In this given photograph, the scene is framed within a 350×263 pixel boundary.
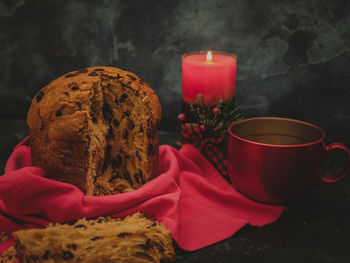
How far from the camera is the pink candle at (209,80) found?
130 centimetres

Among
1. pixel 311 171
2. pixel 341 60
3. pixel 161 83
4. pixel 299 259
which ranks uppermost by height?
pixel 341 60

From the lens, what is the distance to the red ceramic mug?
1.00 metres

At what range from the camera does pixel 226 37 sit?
5.10ft

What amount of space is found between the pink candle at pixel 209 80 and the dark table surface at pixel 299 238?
42 centimetres

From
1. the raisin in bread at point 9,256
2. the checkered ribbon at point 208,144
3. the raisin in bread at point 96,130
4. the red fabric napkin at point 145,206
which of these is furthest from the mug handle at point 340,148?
the raisin in bread at point 9,256

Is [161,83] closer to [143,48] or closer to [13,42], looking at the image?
Answer: [143,48]

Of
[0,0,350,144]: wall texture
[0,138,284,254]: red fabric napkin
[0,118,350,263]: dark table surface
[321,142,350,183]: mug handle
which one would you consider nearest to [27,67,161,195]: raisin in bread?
[0,138,284,254]: red fabric napkin

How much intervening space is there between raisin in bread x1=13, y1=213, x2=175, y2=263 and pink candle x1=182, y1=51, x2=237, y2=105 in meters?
0.52

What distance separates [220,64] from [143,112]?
0.37 metres

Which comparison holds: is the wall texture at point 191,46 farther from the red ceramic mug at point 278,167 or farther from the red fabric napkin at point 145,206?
the red fabric napkin at point 145,206

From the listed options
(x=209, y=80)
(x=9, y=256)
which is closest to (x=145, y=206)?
(x=9, y=256)

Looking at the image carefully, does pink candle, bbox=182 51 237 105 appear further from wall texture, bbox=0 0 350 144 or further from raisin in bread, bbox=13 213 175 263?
raisin in bread, bbox=13 213 175 263

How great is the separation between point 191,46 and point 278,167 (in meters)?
0.75

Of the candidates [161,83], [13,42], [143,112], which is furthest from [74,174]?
[13,42]
